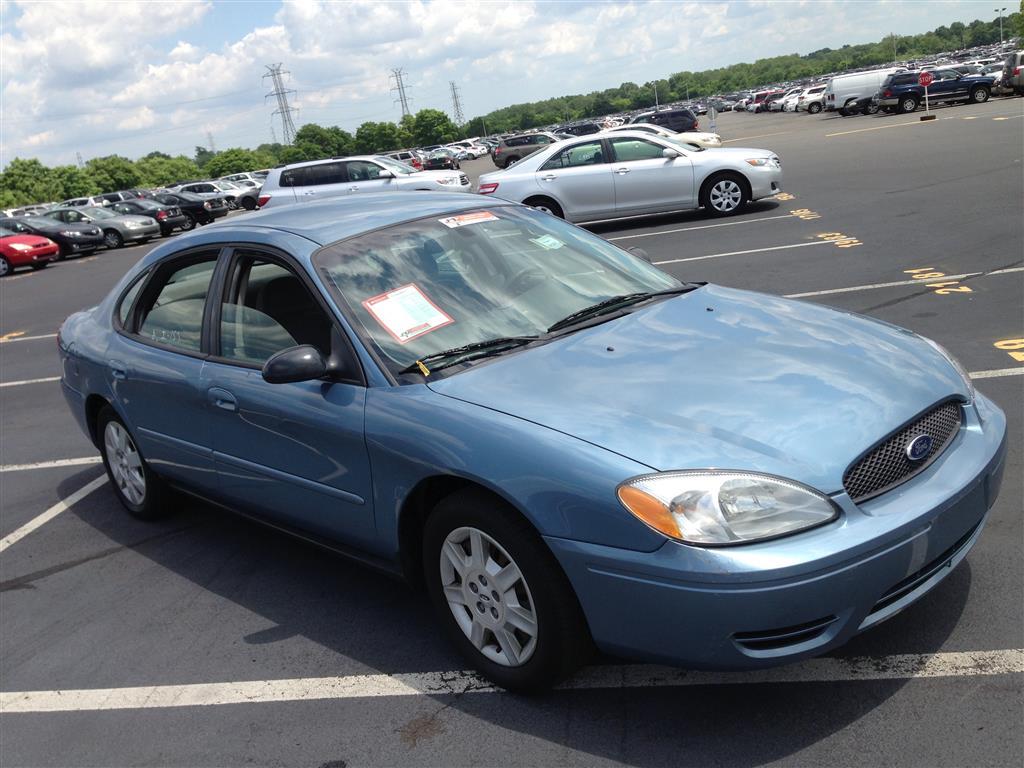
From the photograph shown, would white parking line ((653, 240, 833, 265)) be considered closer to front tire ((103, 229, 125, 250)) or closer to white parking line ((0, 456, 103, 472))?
white parking line ((0, 456, 103, 472))

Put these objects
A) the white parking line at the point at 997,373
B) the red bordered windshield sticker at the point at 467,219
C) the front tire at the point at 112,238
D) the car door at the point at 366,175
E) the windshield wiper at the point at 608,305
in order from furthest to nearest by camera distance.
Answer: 1. the front tire at the point at 112,238
2. the car door at the point at 366,175
3. the white parking line at the point at 997,373
4. the red bordered windshield sticker at the point at 467,219
5. the windshield wiper at the point at 608,305

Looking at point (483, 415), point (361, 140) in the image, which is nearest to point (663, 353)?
point (483, 415)

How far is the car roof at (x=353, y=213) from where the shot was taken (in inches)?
163

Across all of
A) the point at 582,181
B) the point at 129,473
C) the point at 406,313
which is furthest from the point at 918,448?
the point at 582,181

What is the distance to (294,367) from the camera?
3477mm

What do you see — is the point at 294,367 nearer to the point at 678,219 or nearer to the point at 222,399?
the point at 222,399

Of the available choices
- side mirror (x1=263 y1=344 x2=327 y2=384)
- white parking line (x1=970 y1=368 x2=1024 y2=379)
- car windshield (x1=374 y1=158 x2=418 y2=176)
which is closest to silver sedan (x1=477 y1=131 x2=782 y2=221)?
car windshield (x1=374 y1=158 x2=418 y2=176)

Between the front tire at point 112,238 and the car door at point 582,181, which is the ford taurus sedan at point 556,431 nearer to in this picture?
the car door at point 582,181

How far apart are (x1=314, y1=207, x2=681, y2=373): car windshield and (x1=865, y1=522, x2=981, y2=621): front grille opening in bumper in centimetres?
158

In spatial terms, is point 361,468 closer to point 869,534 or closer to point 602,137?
point 869,534

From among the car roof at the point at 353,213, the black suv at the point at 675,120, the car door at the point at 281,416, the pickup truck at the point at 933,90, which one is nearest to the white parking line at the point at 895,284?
the car roof at the point at 353,213

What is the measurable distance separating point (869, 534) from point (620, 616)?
741mm

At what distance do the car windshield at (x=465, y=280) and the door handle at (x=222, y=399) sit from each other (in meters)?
0.72

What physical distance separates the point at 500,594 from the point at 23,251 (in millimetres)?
26280
